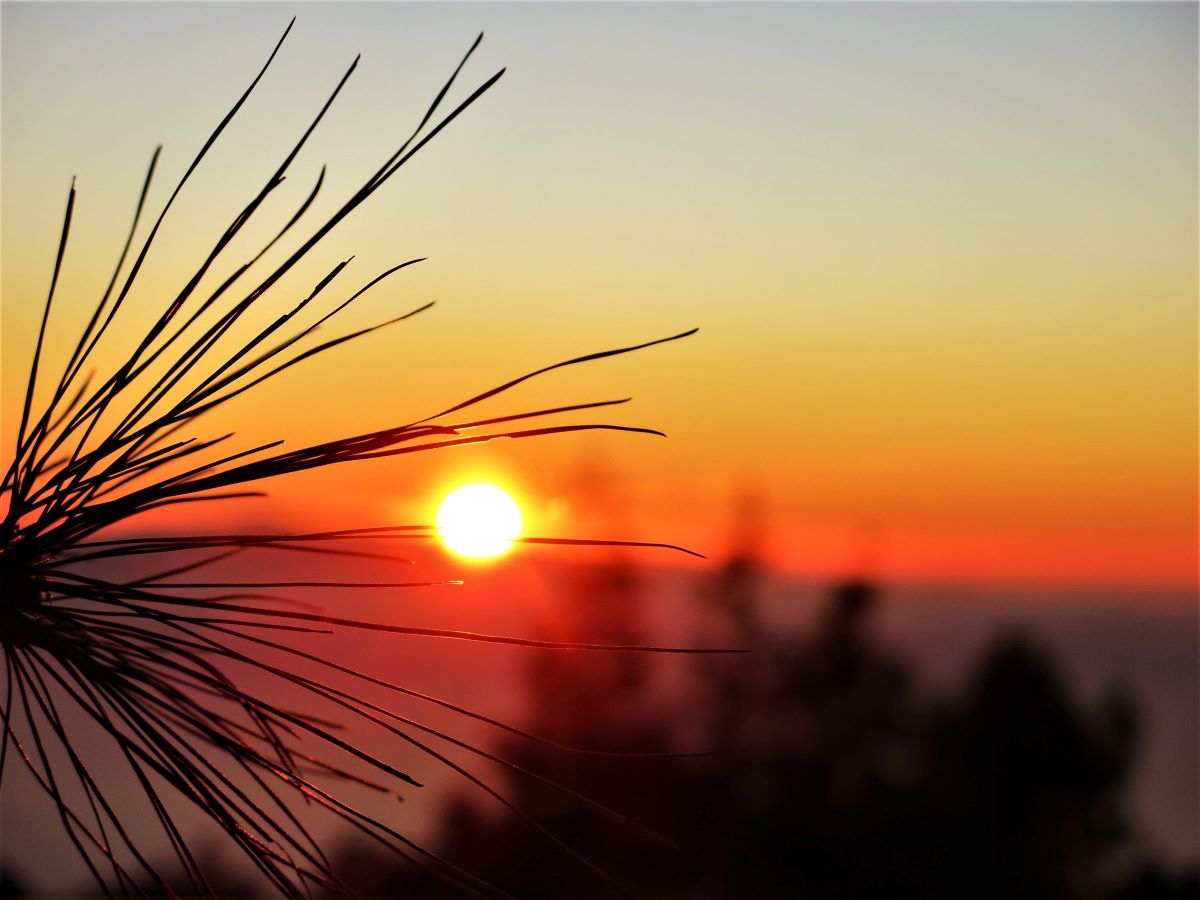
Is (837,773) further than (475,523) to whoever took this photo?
Yes

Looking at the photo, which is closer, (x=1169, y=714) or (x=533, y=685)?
(x=533, y=685)

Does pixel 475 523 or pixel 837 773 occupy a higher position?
pixel 475 523

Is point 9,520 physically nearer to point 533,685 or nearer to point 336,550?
point 336,550

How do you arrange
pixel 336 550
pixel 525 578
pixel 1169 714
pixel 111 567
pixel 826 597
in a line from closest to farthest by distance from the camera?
1. pixel 336 550
2. pixel 111 567
3. pixel 525 578
4. pixel 826 597
5. pixel 1169 714

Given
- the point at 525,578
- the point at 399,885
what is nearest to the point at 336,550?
the point at 399,885

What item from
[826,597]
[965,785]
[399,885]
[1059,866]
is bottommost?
[1059,866]

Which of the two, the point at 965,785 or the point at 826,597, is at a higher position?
the point at 826,597
